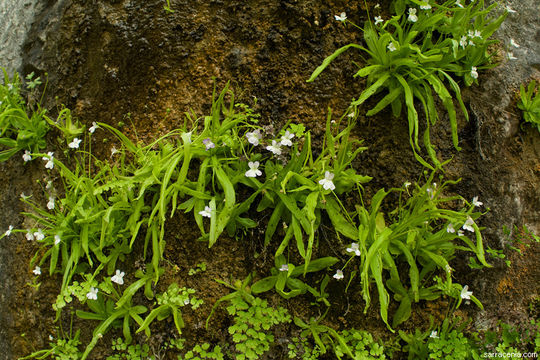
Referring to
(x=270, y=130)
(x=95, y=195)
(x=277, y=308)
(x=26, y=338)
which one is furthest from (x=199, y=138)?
(x=26, y=338)

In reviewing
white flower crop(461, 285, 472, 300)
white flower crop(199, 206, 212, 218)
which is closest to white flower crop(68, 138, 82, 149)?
white flower crop(199, 206, 212, 218)

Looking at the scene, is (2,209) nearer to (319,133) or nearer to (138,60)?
(138,60)

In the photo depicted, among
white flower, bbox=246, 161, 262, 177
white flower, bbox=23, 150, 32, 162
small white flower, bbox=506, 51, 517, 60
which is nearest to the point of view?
white flower, bbox=246, 161, 262, 177

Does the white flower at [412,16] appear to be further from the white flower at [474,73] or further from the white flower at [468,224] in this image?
the white flower at [468,224]

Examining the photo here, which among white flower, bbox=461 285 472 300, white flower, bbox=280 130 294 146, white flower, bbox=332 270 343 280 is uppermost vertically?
white flower, bbox=280 130 294 146

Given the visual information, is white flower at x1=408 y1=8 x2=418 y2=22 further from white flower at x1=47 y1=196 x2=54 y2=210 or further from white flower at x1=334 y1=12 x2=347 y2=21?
white flower at x1=47 y1=196 x2=54 y2=210
